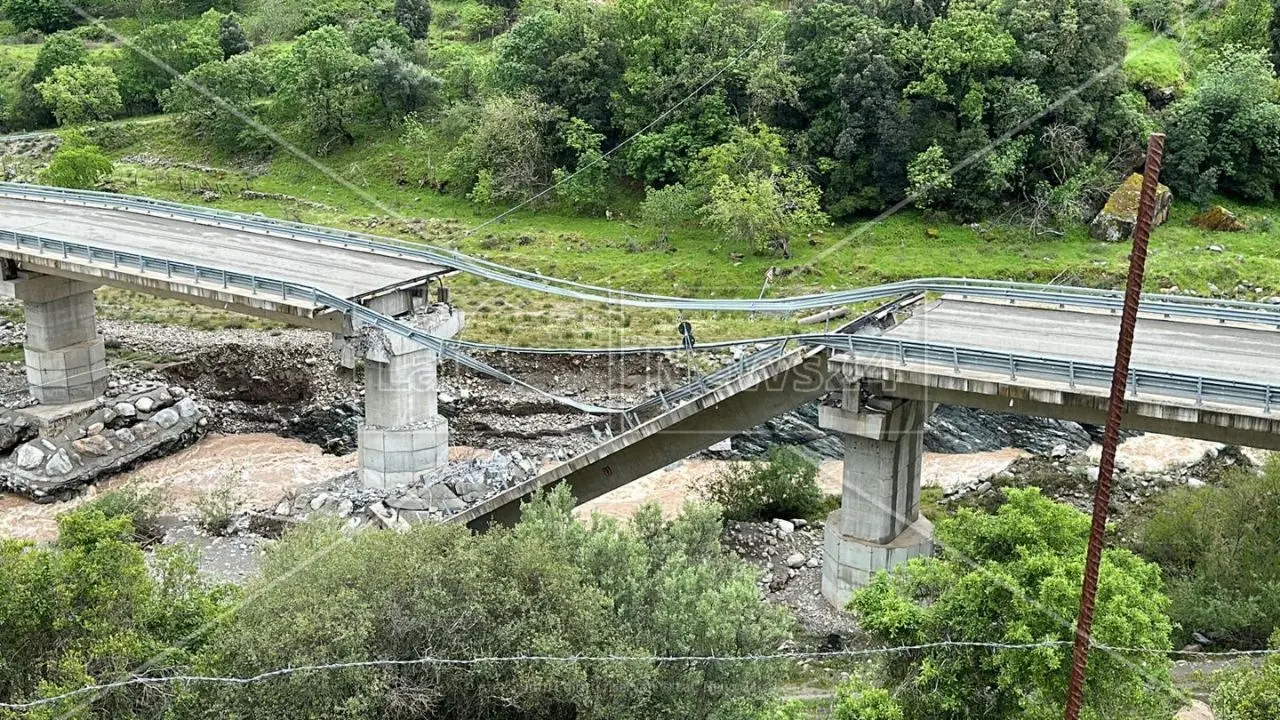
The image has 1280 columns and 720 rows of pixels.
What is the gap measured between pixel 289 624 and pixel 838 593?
15.6 m

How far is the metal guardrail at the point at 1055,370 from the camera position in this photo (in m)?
24.2

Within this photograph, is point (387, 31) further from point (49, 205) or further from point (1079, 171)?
point (1079, 171)

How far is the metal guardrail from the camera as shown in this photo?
955 inches

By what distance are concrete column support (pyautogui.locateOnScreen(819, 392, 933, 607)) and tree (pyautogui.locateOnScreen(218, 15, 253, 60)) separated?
226 feet

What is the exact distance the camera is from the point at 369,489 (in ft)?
118

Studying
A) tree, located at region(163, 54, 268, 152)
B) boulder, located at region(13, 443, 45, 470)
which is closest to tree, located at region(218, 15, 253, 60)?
tree, located at region(163, 54, 268, 152)

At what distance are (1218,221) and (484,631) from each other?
155ft

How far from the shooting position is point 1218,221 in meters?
55.2

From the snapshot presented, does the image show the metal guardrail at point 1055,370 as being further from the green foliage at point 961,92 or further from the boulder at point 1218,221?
the boulder at point 1218,221

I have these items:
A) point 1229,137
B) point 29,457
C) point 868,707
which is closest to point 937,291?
point 868,707

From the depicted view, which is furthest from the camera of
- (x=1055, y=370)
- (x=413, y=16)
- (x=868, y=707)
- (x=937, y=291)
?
(x=413, y=16)

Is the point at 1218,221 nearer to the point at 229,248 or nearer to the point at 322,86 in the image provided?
the point at 229,248

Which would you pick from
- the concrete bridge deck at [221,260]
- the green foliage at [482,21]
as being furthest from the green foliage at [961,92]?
the green foliage at [482,21]

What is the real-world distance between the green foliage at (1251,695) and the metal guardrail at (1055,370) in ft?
23.7
